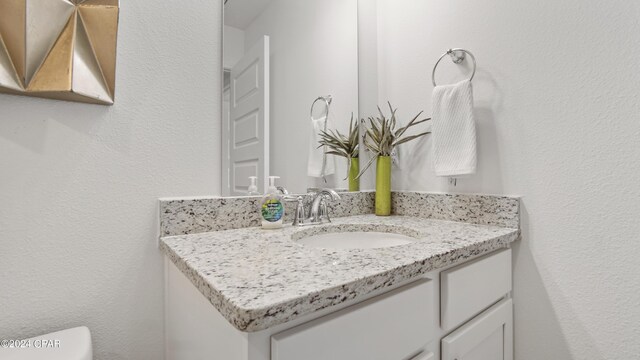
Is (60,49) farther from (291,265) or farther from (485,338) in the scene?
(485,338)

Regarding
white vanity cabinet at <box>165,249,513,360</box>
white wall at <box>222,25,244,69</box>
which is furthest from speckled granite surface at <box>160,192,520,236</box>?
white wall at <box>222,25,244,69</box>

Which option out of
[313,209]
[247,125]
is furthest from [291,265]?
[247,125]

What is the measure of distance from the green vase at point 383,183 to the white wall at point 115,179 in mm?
624

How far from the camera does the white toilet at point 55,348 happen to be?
0.59 metres

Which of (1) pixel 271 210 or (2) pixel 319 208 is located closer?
(1) pixel 271 210

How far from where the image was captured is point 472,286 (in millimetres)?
771

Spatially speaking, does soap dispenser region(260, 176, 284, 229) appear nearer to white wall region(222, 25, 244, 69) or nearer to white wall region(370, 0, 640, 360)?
white wall region(222, 25, 244, 69)

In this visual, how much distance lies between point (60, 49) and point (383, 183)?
41.2 inches

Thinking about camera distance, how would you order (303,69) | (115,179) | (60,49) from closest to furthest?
1. (60,49)
2. (115,179)
3. (303,69)

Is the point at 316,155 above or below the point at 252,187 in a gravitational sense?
above

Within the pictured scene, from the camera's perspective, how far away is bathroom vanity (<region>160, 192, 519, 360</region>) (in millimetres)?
450

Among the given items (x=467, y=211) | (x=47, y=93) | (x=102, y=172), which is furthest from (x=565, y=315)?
(x=47, y=93)

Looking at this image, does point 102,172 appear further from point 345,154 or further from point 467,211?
point 467,211

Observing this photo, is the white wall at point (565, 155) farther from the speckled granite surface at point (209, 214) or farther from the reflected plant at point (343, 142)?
the speckled granite surface at point (209, 214)
